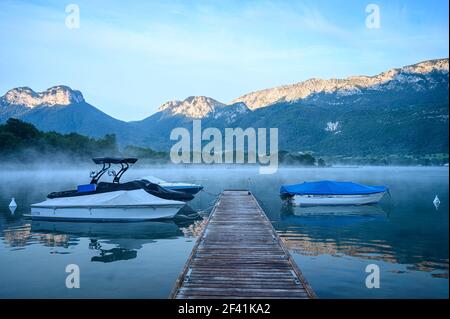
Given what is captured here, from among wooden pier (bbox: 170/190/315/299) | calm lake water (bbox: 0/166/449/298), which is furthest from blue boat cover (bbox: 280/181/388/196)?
wooden pier (bbox: 170/190/315/299)

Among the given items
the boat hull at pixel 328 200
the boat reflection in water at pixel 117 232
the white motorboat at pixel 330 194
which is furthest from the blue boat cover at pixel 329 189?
the boat reflection in water at pixel 117 232

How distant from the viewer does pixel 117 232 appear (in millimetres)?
21109

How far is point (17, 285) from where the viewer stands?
1234cm

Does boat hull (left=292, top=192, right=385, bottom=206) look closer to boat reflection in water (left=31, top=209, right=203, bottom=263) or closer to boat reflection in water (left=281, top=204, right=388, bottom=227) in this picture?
boat reflection in water (left=281, top=204, right=388, bottom=227)

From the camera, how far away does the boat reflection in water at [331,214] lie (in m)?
25.1

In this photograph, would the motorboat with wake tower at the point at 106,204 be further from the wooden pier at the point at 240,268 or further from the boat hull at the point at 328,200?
the boat hull at the point at 328,200

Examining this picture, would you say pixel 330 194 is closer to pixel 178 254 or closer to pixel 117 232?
pixel 117 232

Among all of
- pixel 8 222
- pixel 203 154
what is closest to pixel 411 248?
pixel 8 222

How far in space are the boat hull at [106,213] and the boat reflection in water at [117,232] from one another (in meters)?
0.38

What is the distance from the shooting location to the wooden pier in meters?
9.56

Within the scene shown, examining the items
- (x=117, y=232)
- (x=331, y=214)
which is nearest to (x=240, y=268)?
(x=117, y=232)

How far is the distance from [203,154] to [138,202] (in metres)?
138
